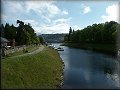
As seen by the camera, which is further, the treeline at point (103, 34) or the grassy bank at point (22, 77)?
the treeline at point (103, 34)

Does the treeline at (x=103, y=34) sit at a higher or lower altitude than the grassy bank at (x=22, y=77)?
higher

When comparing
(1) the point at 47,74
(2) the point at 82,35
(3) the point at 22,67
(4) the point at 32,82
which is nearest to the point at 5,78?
(4) the point at 32,82

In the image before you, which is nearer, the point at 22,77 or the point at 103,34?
the point at 22,77

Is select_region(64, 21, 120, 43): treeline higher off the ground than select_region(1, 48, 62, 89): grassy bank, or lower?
higher

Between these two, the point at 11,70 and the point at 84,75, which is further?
the point at 84,75

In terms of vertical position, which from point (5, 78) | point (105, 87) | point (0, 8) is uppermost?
point (0, 8)

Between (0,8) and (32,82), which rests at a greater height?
(0,8)

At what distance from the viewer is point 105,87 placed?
39375 mm

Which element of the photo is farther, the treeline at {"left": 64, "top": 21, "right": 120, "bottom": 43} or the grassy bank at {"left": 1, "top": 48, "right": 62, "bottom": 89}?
the treeline at {"left": 64, "top": 21, "right": 120, "bottom": 43}

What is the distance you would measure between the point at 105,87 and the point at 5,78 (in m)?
16.4

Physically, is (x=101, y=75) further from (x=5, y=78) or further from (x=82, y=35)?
(x=82, y=35)

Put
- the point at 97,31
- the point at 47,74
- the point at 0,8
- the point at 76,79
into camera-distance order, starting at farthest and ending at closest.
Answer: the point at 97,31
the point at 76,79
the point at 47,74
the point at 0,8

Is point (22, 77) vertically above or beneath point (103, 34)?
beneath

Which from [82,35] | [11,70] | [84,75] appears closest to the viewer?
[11,70]
